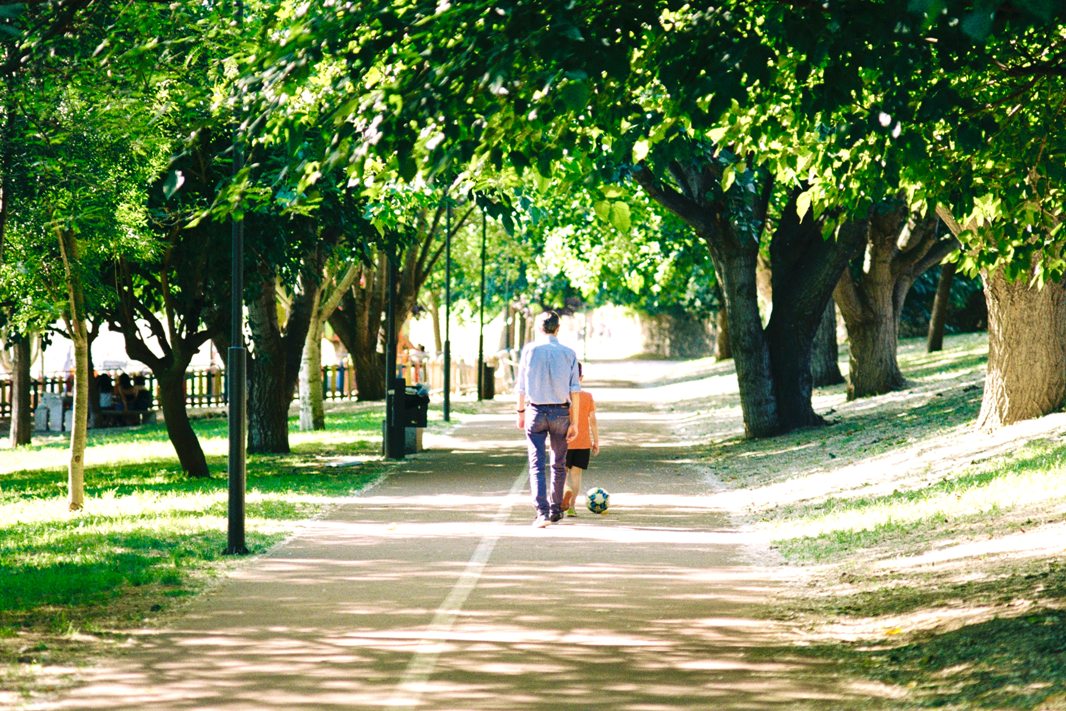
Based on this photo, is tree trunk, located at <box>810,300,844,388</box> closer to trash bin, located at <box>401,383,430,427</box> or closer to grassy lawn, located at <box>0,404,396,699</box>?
grassy lawn, located at <box>0,404,396,699</box>

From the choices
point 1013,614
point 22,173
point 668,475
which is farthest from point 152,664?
point 668,475

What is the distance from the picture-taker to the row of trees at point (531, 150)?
7453 mm

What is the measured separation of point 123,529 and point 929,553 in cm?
742

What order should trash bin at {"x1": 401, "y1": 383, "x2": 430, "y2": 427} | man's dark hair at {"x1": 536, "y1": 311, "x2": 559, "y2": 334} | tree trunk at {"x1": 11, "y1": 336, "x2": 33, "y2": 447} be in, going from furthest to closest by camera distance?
tree trunk at {"x1": 11, "y1": 336, "x2": 33, "y2": 447} < trash bin at {"x1": 401, "y1": 383, "x2": 430, "y2": 427} < man's dark hair at {"x1": 536, "y1": 311, "x2": 559, "y2": 334}

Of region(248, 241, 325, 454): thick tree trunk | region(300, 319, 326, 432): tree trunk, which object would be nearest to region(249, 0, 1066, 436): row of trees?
region(248, 241, 325, 454): thick tree trunk

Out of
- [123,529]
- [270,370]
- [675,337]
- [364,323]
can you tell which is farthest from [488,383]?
[675,337]

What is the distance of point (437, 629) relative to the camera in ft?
28.3

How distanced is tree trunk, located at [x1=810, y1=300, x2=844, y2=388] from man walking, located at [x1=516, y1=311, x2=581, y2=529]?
21572mm

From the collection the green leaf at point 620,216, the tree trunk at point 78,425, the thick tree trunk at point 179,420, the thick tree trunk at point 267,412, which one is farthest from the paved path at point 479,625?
the thick tree trunk at point 267,412

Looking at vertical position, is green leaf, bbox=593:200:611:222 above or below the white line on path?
above

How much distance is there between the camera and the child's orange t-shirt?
13938 millimetres

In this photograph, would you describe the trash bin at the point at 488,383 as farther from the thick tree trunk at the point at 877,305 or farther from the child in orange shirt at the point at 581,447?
the child in orange shirt at the point at 581,447

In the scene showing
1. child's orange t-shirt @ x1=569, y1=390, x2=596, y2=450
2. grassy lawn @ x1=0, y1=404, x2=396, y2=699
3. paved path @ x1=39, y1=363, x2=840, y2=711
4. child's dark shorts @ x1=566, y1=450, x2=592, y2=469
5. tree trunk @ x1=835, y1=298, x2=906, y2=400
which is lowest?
paved path @ x1=39, y1=363, x2=840, y2=711

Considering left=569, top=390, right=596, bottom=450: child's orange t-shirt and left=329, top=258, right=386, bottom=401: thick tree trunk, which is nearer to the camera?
left=569, top=390, right=596, bottom=450: child's orange t-shirt
